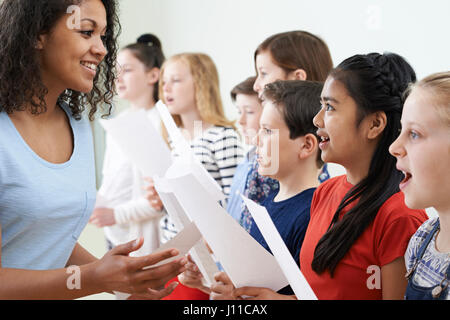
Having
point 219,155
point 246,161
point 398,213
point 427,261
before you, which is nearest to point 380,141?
point 398,213

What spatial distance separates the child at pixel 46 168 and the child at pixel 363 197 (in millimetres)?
241

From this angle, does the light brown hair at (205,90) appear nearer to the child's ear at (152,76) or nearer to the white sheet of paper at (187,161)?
the child's ear at (152,76)

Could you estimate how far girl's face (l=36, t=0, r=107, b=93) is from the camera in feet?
3.05

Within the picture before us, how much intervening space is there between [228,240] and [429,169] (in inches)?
12.6

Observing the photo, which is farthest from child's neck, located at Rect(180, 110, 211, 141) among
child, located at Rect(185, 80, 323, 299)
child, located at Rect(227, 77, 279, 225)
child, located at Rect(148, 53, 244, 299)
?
child, located at Rect(185, 80, 323, 299)

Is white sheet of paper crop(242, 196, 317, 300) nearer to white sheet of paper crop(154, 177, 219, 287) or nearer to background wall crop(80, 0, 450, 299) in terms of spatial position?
white sheet of paper crop(154, 177, 219, 287)

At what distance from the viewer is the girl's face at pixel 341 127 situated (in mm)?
920

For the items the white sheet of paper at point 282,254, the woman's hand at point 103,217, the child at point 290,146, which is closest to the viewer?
the white sheet of paper at point 282,254

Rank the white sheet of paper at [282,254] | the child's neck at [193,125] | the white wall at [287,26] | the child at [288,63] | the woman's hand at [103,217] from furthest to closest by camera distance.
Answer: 1. the woman's hand at [103,217]
2. the child's neck at [193,125]
3. the white wall at [287,26]
4. the child at [288,63]
5. the white sheet of paper at [282,254]

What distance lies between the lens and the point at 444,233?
Answer: 746mm

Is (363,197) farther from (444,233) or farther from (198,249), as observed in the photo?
(198,249)

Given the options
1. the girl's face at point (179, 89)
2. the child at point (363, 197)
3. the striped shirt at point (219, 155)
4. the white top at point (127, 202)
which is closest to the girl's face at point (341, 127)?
the child at point (363, 197)
